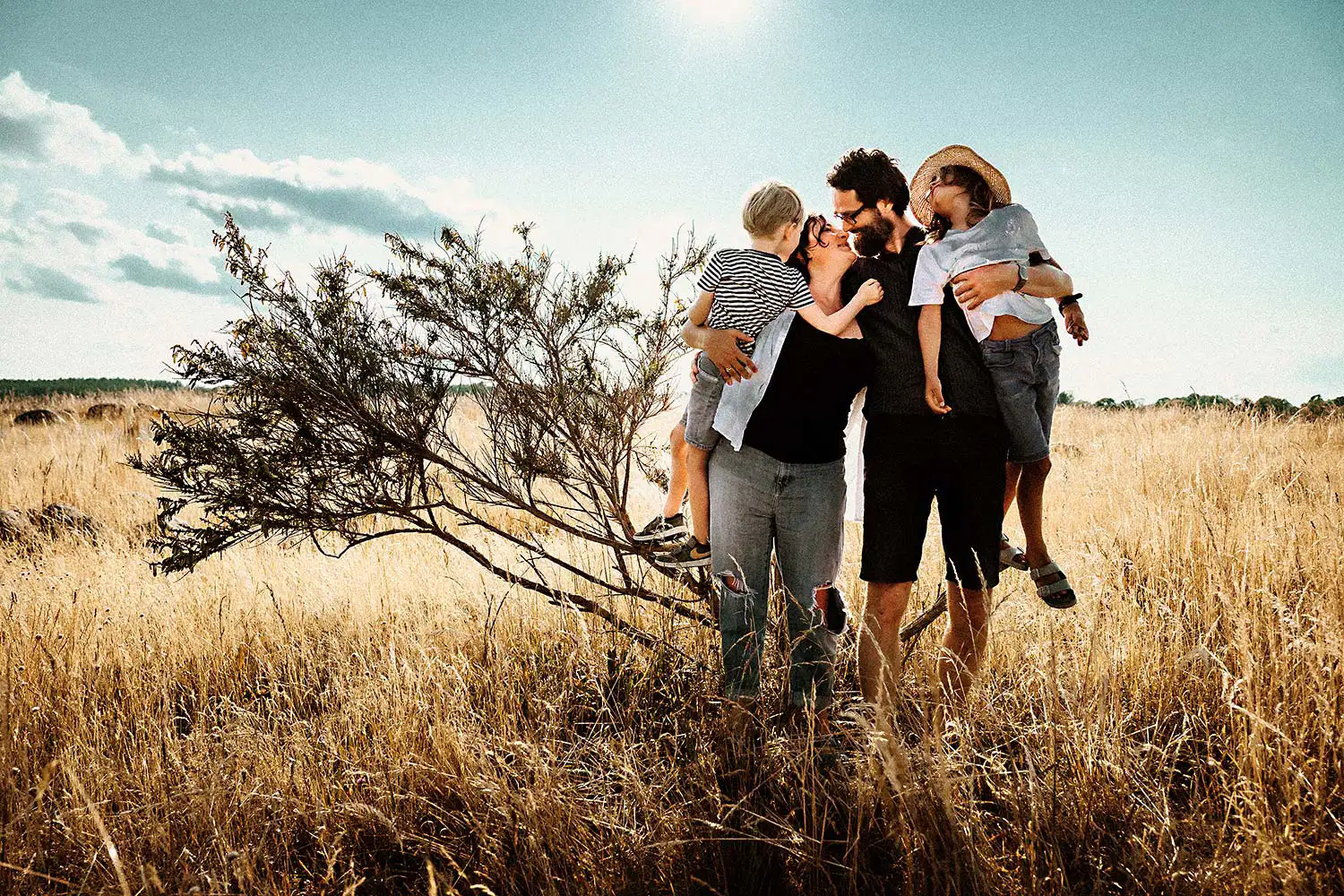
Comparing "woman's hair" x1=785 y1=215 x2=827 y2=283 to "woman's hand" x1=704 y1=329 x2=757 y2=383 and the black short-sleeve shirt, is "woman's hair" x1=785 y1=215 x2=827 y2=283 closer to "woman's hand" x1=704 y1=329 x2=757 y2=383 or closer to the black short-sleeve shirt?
the black short-sleeve shirt

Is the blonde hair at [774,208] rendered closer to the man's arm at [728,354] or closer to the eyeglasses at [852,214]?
the eyeglasses at [852,214]

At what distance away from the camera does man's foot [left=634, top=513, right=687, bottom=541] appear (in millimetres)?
3424

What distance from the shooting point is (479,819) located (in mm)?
2713

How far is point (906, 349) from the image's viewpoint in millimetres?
2764

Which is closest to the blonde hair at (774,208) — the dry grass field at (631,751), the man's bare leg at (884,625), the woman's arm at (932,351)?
the woman's arm at (932,351)

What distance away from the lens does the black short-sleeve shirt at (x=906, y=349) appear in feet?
8.98

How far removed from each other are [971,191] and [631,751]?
2.78 metres

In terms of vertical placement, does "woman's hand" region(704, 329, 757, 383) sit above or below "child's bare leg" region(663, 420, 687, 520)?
above

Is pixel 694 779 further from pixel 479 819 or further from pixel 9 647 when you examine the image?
pixel 9 647

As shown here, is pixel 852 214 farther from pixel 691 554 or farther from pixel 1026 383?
pixel 691 554

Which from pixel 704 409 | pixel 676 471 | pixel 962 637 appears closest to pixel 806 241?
pixel 704 409

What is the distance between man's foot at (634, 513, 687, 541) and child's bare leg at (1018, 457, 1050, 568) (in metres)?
1.57

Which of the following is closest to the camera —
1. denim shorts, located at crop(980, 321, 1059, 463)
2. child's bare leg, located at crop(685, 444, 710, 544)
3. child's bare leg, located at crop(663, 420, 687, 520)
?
denim shorts, located at crop(980, 321, 1059, 463)

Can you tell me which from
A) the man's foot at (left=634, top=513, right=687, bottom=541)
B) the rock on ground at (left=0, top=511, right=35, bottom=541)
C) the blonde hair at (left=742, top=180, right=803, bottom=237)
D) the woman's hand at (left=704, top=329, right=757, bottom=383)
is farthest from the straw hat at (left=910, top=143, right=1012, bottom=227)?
the rock on ground at (left=0, top=511, right=35, bottom=541)
